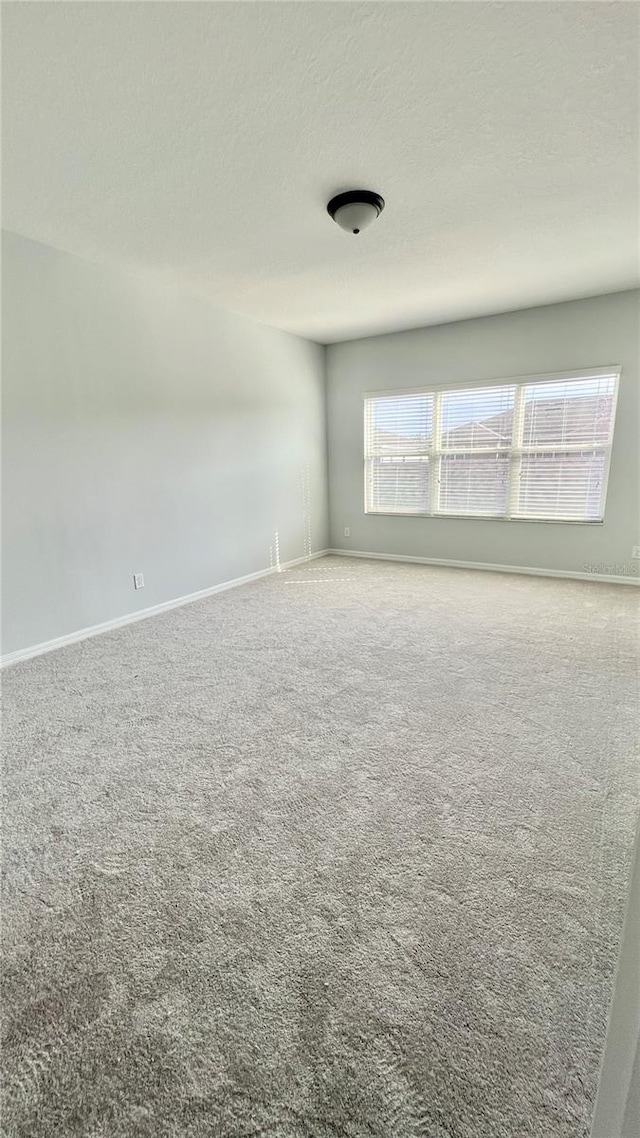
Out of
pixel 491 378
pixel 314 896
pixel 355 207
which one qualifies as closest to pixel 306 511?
pixel 491 378

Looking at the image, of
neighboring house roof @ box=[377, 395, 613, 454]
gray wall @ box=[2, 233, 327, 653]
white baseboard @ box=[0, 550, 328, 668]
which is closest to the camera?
gray wall @ box=[2, 233, 327, 653]

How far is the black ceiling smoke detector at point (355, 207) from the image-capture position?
2379 millimetres

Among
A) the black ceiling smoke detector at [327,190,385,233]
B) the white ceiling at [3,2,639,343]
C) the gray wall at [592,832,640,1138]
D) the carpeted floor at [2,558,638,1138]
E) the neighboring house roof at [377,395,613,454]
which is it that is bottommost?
the carpeted floor at [2,558,638,1138]

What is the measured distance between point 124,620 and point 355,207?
122 inches

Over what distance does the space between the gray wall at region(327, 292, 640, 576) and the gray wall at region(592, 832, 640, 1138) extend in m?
3.94

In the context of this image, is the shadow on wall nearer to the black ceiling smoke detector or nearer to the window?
the window

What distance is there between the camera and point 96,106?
1769 millimetres

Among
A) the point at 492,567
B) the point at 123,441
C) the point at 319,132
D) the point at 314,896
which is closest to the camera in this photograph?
the point at 314,896

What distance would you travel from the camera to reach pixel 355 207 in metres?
2.39

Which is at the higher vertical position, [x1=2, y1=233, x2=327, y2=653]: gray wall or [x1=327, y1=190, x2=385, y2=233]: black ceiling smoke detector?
[x1=327, y1=190, x2=385, y2=233]: black ceiling smoke detector

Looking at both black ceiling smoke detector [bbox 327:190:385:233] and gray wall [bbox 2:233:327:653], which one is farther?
gray wall [bbox 2:233:327:653]

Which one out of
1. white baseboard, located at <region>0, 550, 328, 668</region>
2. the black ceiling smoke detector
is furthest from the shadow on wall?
the black ceiling smoke detector

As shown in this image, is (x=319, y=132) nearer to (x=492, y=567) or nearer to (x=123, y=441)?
(x=123, y=441)

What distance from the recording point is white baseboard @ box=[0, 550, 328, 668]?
10.1 feet
